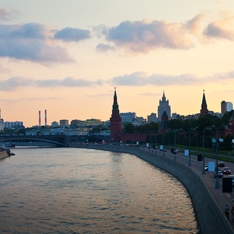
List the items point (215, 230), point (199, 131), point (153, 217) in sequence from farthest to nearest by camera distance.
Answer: point (199, 131), point (153, 217), point (215, 230)

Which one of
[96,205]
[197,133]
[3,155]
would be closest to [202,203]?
[96,205]

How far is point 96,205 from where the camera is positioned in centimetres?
3944

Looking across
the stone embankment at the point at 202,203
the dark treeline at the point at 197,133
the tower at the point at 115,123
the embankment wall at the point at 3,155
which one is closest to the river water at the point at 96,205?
the stone embankment at the point at 202,203

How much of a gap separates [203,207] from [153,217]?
4550mm

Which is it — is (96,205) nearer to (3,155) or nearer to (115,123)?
(3,155)

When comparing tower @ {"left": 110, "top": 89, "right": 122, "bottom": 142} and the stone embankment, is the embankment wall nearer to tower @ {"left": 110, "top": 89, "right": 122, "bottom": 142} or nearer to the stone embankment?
the stone embankment

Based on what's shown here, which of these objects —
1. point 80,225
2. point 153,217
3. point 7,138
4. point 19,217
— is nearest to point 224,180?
point 153,217

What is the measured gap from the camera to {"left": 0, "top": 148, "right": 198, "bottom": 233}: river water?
32022mm

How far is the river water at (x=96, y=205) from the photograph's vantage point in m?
32.0

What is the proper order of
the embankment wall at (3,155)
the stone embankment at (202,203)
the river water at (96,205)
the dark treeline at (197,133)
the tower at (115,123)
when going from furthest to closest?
the tower at (115,123) → the embankment wall at (3,155) → the dark treeline at (197,133) → the river water at (96,205) → the stone embankment at (202,203)

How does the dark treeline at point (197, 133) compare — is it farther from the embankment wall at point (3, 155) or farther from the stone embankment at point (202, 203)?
the embankment wall at point (3, 155)

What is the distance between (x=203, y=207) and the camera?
1288 inches

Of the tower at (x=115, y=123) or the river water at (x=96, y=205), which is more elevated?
the tower at (x=115, y=123)

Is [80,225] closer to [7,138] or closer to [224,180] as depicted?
[224,180]
